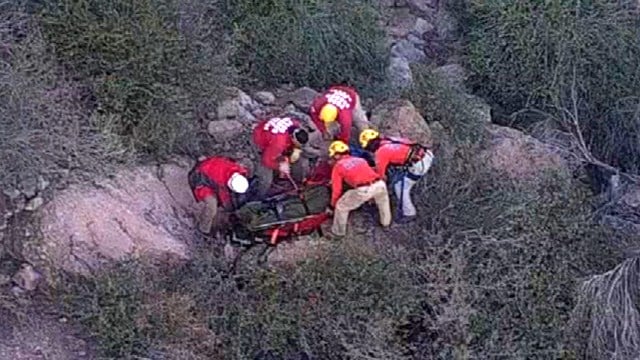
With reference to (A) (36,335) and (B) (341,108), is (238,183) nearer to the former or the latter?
(B) (341,108)

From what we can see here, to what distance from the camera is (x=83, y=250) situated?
28.1 ft

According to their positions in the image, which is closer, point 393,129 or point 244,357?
point 244,357

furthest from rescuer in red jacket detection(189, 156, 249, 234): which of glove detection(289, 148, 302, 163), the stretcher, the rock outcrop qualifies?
the rock outcrop

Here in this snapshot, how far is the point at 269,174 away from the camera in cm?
898

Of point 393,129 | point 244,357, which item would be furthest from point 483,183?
point 244,357

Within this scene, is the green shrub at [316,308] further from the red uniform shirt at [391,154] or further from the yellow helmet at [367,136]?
the yellow helmet at [367,136]

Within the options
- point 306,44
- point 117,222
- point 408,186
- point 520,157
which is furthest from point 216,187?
point 520,157

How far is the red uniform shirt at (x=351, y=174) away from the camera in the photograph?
8.71m

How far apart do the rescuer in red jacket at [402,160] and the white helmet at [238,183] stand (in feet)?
3.68

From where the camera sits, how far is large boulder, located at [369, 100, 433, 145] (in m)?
9.91

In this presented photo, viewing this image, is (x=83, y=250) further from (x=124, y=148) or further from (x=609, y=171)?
(x=609, y=171)

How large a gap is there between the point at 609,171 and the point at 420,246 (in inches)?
93.8

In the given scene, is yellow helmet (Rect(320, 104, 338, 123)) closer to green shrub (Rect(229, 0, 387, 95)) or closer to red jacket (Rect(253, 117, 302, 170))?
red jacket (Rect(253, 117, 302, 170))

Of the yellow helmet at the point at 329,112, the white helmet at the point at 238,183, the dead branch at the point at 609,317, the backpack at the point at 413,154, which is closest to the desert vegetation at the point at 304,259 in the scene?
the dead branch at the point at 609,317
